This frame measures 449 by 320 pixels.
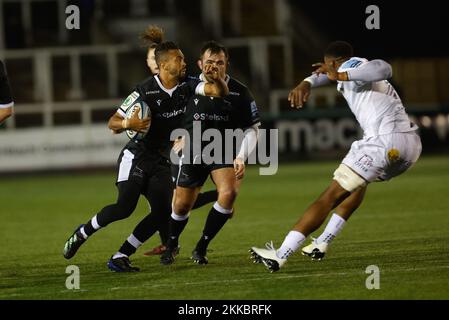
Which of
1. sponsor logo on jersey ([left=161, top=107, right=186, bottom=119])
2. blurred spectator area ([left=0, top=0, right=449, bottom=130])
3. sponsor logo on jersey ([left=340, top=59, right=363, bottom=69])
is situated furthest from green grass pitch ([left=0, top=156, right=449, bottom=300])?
blurred spectator area ([left=0, top=0, right=449, bottom=130])

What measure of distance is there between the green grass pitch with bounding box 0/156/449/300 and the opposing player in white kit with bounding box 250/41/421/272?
1.34 feet

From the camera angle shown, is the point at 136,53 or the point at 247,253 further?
the point at 136,53

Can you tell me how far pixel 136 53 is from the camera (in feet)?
101

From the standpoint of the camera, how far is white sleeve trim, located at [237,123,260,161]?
30.6 ft

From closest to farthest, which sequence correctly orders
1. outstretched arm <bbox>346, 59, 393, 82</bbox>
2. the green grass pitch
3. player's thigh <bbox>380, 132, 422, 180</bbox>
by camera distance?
the green grass pitch, outstretched arm <bbox>346, 59, 393, 82</bbox>, player's thigh <bbox>380, 132, 422, 180</bbox>

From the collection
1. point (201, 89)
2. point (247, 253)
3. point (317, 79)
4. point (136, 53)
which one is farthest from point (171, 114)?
point (136, 53)

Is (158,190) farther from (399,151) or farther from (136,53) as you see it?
(136,53)

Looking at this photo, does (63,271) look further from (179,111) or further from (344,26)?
(344,26)

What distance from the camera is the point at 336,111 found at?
25.0 meters

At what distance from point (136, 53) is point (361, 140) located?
22516mm

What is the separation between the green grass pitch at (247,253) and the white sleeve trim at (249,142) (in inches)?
40.3

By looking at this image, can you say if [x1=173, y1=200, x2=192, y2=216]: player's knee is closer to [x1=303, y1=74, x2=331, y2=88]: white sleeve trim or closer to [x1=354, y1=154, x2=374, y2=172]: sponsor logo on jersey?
[x1=303, y1=74, x2=331, y2=88]: white sleeve trim

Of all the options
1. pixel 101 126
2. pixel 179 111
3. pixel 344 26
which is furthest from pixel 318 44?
pixel 179 111

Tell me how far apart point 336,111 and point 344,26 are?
286 inches
